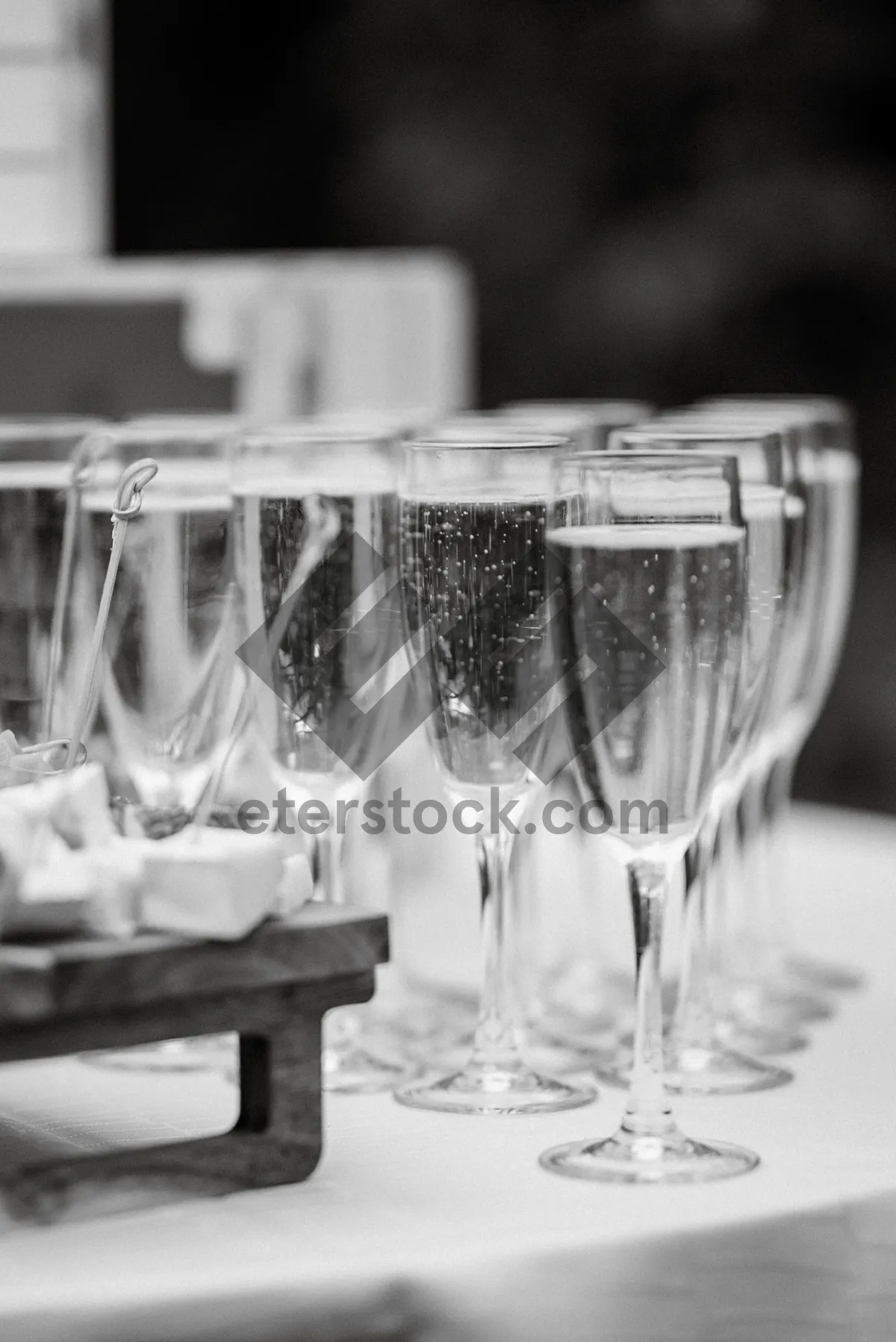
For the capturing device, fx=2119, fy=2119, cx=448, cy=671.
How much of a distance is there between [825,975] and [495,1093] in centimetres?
35

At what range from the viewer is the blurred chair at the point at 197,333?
1.96 metres

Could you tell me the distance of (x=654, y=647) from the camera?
Result: 0.82m

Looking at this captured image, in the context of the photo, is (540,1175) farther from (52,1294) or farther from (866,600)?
(866,600)

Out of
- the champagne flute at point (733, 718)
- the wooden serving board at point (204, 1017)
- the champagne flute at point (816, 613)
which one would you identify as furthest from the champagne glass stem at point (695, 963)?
the wooden serving board at point (204, 1017)

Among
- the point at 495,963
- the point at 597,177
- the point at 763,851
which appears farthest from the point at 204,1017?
the point at 597,177

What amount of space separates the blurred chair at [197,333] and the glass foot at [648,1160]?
3.76ft

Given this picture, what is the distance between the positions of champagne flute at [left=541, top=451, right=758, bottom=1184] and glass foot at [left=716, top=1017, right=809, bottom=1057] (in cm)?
23

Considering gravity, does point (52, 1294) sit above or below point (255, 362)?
below

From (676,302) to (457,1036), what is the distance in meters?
3.76

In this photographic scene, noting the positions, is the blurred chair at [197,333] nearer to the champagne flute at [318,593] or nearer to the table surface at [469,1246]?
the champagne flute at [318,593]

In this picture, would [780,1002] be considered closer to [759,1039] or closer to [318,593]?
[759,1039]

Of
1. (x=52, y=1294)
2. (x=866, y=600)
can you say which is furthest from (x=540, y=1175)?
(x=866, y=600)

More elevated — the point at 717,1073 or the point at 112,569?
the point at 112,569

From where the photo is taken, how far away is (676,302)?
15.4ft
